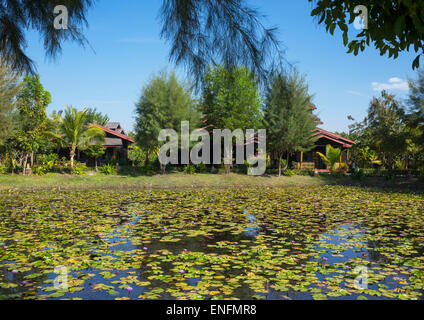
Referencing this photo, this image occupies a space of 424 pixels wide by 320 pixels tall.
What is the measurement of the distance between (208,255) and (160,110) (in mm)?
23276

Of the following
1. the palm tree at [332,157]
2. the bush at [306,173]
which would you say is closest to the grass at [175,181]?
the bush at [306,173]

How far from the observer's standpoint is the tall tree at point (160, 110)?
91.0ft

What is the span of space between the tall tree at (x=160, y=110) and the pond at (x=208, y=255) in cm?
1769

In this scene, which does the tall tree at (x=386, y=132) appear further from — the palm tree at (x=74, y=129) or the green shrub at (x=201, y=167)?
the palm tree at (x=74, y=129)

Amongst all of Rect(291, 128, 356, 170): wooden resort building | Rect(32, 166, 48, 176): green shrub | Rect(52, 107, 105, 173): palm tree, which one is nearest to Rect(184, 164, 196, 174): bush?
Rect(52, 107, 105, 173): palm tree

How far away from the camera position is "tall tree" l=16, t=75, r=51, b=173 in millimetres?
23938

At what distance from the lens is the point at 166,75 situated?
28953mm

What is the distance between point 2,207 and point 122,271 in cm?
901

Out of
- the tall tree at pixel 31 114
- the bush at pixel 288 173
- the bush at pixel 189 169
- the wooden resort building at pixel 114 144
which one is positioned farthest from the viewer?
the wooden resort building at pixel 114 144

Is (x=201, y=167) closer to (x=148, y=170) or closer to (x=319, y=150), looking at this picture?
(x=148, y=170)

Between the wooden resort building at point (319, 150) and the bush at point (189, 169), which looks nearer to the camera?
the bush at point (189, 169)

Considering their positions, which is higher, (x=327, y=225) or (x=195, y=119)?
(x=195, y=119)
